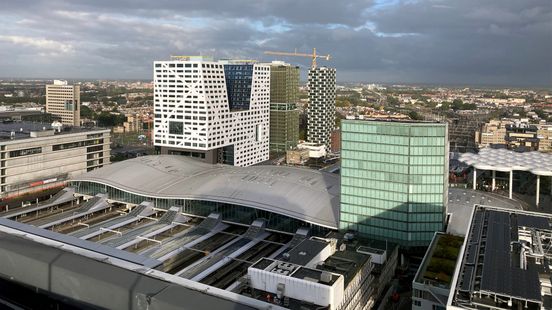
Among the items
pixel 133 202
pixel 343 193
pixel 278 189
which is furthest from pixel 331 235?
pixel 133 202

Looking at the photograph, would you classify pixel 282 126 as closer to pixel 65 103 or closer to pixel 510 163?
pixel 510 163

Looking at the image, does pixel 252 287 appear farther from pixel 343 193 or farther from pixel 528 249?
pixel 343 193

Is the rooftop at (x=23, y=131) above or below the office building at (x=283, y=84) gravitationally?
below

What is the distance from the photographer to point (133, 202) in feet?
123

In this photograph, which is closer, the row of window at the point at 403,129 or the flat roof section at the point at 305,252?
the flat roof section at the point at 305,252

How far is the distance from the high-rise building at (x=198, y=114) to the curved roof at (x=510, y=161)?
91.8 ft

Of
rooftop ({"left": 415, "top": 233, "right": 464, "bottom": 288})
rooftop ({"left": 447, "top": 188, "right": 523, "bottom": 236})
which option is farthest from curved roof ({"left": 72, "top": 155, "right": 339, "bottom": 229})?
rooftop ({"left": 415, "top": 233, "right": 464, "bottom": 288})

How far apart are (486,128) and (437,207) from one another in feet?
215

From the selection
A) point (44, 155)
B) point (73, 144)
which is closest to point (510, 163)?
point (73, 144)

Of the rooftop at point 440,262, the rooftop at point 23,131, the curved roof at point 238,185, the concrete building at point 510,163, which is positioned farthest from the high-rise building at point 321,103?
the rooftop at point 440,262

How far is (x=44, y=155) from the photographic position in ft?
152

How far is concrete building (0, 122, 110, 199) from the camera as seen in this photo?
4316 cm

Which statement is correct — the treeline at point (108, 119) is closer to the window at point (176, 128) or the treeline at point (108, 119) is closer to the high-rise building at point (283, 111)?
the high-rise building at point (283, 111)

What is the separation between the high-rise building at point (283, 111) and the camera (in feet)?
257
